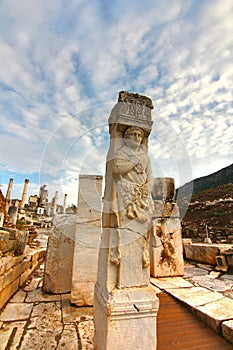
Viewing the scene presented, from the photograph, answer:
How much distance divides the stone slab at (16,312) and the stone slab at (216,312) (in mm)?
2228

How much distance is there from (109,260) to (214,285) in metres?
3.10

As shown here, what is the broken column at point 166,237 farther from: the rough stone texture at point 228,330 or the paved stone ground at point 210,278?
the rough stone texture at point 228,330

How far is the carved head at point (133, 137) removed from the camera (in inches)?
79.7

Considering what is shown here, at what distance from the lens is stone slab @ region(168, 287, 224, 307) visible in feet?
9.44

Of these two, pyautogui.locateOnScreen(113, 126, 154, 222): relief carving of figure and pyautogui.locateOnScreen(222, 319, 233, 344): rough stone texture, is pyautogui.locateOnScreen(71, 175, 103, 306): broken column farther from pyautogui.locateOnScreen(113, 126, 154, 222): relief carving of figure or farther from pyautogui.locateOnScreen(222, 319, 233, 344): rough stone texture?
pyautogui.locateOnScreen(222, 319, 233, 344): rough stone texture

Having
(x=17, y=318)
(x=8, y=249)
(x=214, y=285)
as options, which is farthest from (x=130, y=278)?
(x=214, y=285)

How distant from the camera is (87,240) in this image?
3016 millimetres

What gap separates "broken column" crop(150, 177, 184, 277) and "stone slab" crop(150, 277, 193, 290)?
0.14 meters

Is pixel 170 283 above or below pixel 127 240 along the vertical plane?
below

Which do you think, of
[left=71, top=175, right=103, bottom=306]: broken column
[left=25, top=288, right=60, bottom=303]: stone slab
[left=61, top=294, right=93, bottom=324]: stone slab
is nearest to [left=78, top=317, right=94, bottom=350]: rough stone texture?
[left=61, top=294, right=93, bottom=324]: stone slab

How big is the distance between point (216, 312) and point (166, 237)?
207 centimetres

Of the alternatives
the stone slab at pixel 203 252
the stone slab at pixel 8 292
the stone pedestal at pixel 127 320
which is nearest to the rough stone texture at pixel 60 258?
the stone slab at pixel 8 292

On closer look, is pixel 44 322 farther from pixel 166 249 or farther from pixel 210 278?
pixel 210 278

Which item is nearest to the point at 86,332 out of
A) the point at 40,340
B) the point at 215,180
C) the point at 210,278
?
the point at 40,340
